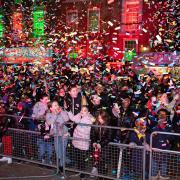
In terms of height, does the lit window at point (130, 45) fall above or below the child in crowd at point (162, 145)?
above

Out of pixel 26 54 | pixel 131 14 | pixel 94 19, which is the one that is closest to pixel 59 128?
pixel 131 14

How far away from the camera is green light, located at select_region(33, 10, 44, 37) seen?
23.9 metres

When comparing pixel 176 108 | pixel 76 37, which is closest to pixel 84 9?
pixel 76 37

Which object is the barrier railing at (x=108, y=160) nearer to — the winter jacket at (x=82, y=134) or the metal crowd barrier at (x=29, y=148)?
the winter jacket at (x=82, y=134)

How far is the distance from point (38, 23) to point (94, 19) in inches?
201

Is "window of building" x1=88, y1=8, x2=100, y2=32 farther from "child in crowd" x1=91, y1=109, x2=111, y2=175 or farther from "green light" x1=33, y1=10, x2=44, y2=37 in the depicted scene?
"child in crowd" x1=91, y1=109, x2=111, y2=175

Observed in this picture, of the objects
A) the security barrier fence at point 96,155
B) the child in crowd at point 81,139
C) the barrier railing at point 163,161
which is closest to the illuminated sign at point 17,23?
the security barrier fence at point 96,155

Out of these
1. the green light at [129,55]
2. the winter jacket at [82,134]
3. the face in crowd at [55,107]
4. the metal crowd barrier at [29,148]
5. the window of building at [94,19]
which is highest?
the window of building at [94,19]

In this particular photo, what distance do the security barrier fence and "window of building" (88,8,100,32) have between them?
16.5 meters

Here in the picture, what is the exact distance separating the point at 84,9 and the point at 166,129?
18.6 metres

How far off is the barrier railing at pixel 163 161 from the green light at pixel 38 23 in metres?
20.1

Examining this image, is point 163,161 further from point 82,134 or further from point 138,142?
point 82,134

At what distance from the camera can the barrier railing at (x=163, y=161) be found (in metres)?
4.96

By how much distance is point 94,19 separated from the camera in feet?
72.6
